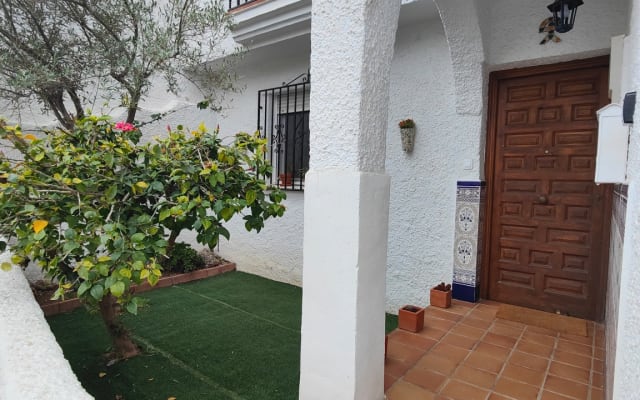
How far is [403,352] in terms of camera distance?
321cm

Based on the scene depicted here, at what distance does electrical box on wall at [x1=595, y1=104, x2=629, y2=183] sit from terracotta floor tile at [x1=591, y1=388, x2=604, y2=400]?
1.73 m

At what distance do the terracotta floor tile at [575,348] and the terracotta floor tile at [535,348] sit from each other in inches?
5.0

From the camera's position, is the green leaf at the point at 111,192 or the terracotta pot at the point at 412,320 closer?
the green leaf at the point at 111,192

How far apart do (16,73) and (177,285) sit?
3.57m

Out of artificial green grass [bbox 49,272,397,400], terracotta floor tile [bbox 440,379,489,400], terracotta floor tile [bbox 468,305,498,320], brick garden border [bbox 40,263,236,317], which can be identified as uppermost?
terracotta floor tile [bbox 468,305,498,320]

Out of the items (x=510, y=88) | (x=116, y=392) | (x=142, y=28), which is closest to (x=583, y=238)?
(x=510, y=88)

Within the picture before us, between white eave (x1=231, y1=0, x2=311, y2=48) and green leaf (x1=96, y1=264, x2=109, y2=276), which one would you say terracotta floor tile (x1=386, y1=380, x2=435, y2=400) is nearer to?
green leaf (x1=96, y1=264, x2=109, y2=276)

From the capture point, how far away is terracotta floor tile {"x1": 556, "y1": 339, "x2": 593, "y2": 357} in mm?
3223

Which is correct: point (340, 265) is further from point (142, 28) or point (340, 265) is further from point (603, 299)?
point (142, 28)

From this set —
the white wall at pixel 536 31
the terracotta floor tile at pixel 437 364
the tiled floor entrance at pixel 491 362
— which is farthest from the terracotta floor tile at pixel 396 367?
the white wall at pixel 536 31

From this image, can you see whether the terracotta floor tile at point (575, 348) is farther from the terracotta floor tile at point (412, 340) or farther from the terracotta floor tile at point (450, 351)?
the terracotta floor tile at point (412, 340)

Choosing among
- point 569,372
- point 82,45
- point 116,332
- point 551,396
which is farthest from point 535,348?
point 82,45

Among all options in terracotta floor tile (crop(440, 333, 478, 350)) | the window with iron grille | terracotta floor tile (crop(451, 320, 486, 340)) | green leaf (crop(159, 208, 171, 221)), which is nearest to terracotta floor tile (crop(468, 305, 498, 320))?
terracotta floor tile (crop(451, 320, 486, 340))

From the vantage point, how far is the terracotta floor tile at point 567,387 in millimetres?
2635
